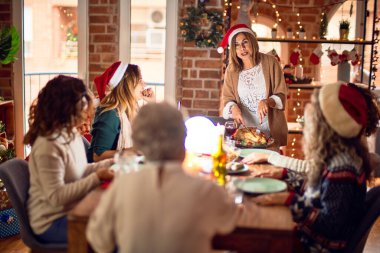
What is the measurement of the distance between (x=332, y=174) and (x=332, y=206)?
12 centimetres

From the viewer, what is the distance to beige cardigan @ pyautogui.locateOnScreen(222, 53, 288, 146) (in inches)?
148

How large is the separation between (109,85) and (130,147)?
380 mm

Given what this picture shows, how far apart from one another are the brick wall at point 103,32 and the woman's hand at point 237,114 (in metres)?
1.60

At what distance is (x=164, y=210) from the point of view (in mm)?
1577

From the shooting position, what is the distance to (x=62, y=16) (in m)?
5.38

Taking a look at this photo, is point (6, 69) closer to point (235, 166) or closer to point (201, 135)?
point (201, 135)

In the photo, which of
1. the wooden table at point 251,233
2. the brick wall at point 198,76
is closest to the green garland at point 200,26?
the brick wall at point 198,76

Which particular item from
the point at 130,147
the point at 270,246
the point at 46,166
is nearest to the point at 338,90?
the point at 270,246

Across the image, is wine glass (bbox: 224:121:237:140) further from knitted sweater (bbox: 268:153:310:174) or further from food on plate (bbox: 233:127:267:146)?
knitted sweater (bbox: 268:153:310:174)

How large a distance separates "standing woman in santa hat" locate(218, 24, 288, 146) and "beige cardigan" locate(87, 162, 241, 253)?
82.9 inches

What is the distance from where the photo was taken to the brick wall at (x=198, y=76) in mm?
4656

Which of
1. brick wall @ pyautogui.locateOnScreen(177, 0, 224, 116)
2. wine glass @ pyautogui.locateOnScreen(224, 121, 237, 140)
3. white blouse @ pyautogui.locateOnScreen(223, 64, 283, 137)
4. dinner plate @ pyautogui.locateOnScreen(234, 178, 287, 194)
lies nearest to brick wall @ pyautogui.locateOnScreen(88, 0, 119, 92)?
brick wall @ pyautogui.locateOnScreen(177, 0, 224, 116)

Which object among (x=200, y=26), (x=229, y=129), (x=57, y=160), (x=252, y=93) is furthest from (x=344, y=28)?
(x=57, y=160)

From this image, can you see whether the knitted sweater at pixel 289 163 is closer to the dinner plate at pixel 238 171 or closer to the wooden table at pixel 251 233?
the dinner plate at pixel 238 171
